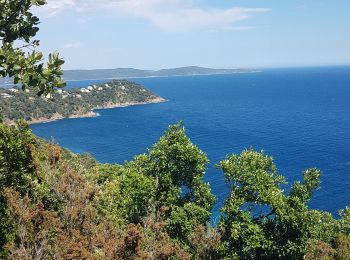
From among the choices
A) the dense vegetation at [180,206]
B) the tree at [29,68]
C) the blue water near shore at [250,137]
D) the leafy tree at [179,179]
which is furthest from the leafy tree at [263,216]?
the blue water near shore at [250,137]

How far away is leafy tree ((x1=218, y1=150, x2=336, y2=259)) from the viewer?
2184cm

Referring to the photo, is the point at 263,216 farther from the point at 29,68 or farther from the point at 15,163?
the point at 29,68

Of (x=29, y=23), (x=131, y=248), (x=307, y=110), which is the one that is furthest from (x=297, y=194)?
(x=307, y=110)

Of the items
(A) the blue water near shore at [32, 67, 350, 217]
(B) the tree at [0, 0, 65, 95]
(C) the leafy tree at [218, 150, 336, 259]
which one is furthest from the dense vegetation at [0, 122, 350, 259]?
(A) the blue water near shore at [32, 67, 350, 217]

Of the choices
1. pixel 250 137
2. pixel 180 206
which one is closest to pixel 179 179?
pixel 180 206

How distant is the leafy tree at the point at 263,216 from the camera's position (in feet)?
71.7

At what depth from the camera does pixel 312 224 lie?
71.7 feet

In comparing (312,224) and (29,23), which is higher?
(29,23)

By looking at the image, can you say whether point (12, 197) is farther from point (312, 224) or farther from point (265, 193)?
point (312, 224)

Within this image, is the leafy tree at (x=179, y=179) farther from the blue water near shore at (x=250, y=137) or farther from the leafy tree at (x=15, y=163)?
the blue water near shore at (x=250, y=137)

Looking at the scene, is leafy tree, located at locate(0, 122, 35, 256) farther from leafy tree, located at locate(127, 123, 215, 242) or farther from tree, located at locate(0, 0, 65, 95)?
tree, located at locate(0, 0, 65, 95)

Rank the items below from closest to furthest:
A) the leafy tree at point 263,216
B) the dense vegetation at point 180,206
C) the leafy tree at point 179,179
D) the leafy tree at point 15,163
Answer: the dense vegetation at point 180,206, the leafy tree at point 263,216, the leafy tree at point 179,179, the leafy tree at point 15,163

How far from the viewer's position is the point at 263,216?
2353cm

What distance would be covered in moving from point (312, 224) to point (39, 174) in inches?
725
